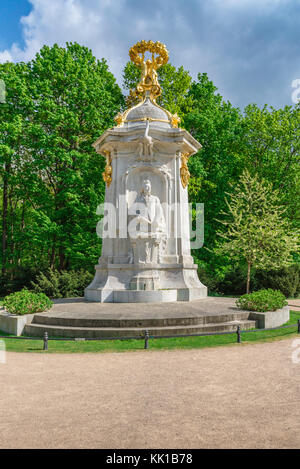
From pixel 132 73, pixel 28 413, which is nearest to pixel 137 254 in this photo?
pixel 28 413

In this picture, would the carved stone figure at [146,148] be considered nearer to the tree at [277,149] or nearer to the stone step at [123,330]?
the stone step at [123,330]

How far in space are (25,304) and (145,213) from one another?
20.1 ft

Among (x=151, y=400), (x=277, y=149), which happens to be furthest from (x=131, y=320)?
(x=277, y=149)

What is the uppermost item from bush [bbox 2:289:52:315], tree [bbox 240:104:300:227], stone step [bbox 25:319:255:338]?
tree [bbox 240:104:300:227]

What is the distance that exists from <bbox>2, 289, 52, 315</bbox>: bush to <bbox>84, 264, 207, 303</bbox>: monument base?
10.3 ft

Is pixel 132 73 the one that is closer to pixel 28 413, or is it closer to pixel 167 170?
pixel 167 170

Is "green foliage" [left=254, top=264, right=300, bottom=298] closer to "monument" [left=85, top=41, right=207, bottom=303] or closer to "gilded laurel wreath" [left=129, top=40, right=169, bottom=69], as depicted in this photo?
"monument" [left=85, top=41, right=207, bottom=303]

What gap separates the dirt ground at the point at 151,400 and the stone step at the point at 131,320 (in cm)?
177

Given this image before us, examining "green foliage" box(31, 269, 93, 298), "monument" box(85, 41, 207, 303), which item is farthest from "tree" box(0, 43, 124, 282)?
"monument" box(85, 41, 207, 303)

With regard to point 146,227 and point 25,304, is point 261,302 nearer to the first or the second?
point 146,227

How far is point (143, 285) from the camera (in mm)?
14109

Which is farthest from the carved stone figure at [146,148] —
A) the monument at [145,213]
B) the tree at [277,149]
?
the tree at [277,149]

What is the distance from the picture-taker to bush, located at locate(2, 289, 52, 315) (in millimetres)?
10867
